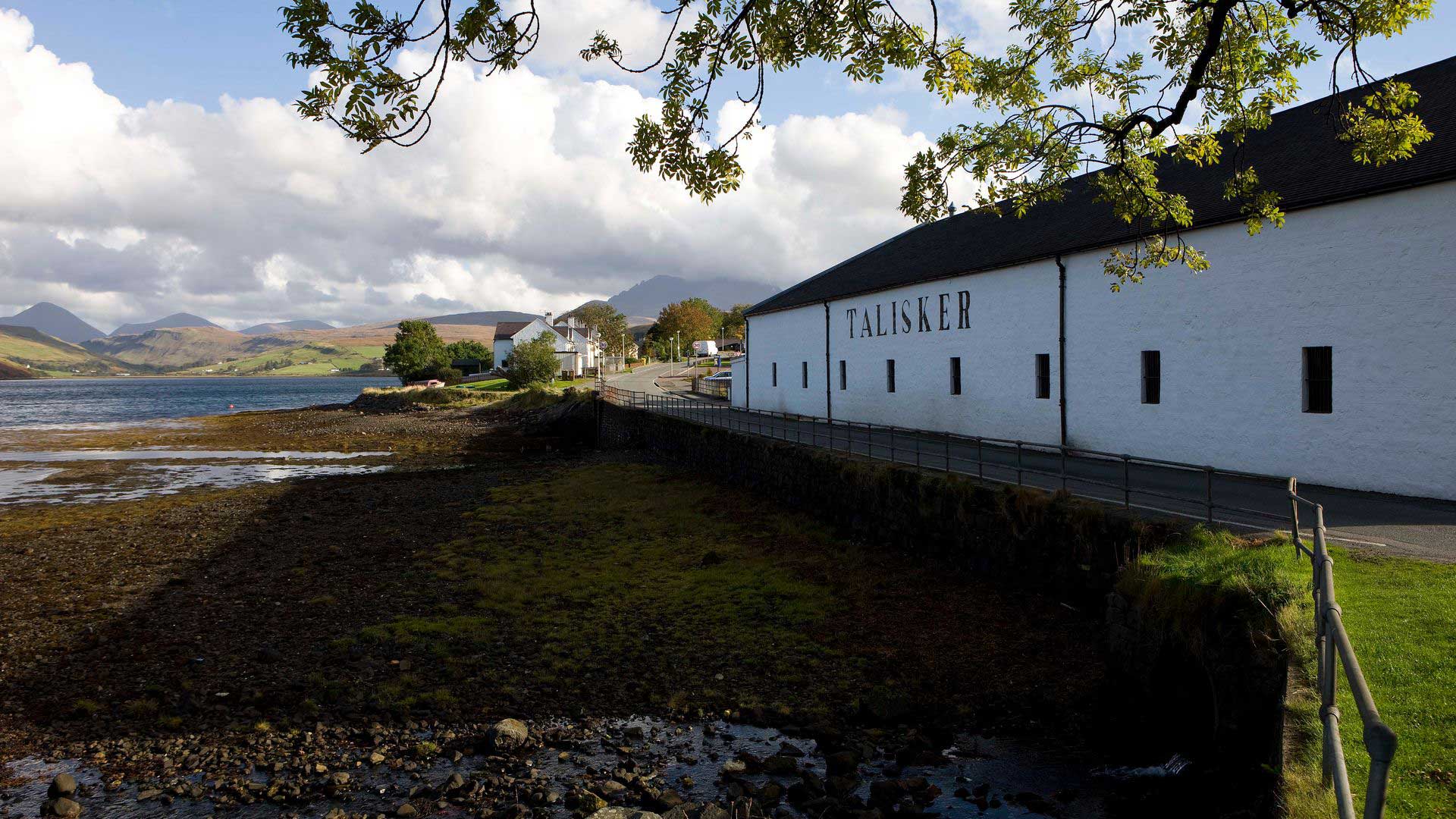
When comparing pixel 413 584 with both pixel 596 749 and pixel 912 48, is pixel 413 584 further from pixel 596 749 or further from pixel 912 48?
pixel 912 48

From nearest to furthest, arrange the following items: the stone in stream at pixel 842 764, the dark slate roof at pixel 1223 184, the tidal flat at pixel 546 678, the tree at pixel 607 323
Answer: the tidal flat at pixel 546 678
the stone in stream at pixel 842 764
the dark slate roof at pixel 1223 184
the tree at pixel 607 323

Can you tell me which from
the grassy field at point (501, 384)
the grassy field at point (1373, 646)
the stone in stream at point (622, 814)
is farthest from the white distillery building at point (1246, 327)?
the grassy field at point (501, 384)

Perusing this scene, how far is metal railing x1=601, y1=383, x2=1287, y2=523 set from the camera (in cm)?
1184

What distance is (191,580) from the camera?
51.4ft

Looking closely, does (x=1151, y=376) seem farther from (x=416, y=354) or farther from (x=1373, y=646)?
(x=416, y=354)

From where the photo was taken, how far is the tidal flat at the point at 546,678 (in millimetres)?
7695

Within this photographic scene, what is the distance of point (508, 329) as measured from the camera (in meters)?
119

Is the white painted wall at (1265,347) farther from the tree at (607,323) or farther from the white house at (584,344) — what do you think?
the tree at (607,323)

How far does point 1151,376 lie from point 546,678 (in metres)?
14.6

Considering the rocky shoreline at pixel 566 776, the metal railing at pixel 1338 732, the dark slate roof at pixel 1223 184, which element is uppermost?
the dark slate roof at pixel 1223 184

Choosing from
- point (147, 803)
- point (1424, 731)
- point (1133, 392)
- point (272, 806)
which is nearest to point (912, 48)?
point (1424, 731)

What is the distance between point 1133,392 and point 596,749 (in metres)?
14.8

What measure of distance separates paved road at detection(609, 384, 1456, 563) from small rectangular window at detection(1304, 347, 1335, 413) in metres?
1.46

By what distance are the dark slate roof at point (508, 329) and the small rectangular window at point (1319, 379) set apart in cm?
10515
